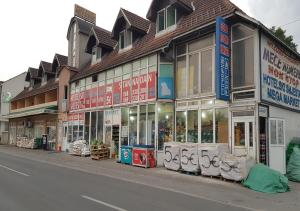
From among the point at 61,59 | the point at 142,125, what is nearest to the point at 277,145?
the point at 142,125

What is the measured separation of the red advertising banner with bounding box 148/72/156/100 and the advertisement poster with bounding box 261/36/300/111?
662 cm

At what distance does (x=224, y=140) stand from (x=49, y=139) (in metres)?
22.9

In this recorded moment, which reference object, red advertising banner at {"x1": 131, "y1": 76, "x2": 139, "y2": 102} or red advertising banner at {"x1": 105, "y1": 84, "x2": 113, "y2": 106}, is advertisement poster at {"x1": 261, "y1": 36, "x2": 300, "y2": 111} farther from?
red advertising banner at {"x1": 105, "y1": 84, "x2": 113, "y2": 106}

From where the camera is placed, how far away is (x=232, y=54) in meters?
15.6

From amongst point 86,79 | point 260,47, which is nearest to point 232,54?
point 260,47

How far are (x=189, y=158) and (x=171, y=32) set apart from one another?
27.7ft

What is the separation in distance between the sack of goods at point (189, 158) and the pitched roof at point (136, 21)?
11158 mm

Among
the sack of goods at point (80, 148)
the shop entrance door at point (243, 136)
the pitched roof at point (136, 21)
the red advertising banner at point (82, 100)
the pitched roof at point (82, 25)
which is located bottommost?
the sack of goods at point (80, 148)

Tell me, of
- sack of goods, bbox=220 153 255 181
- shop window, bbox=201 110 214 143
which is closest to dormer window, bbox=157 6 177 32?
shop window, bbox=201 110 214 143

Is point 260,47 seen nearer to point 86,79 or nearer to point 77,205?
point 77,205

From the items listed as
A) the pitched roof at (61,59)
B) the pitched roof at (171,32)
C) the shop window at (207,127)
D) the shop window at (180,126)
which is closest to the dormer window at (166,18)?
the pitched roof at (171,32)

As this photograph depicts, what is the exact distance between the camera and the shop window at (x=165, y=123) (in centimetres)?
1862

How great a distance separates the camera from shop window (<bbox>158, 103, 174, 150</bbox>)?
61.1 ft

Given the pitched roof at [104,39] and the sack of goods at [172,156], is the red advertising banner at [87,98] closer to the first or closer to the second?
the pitched roof at [104,39]
